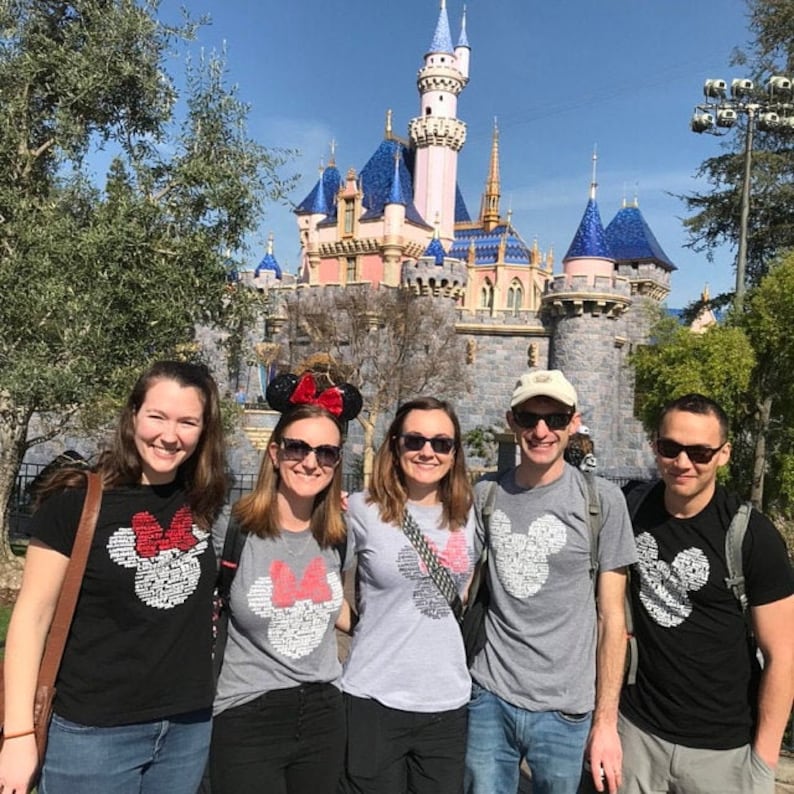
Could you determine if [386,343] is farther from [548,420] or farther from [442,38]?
[548,420]

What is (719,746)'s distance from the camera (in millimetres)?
2199

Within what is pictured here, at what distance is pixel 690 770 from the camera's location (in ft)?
7.21

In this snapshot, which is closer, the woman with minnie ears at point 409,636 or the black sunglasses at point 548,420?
the woman with minnie ears at point 409,636

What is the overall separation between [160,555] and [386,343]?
74.3 ft

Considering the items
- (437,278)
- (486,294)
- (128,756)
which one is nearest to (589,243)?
(437,278)

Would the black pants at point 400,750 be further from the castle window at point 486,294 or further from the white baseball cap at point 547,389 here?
the castle window at point 486,294

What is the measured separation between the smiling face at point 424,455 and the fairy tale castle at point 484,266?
16.0 metres

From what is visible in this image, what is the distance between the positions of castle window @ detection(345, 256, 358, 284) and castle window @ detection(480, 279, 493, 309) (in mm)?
6863

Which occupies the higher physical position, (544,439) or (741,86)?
(741,86)

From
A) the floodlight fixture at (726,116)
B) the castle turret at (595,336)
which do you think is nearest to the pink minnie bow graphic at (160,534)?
the floodlight fixture at (726,116)

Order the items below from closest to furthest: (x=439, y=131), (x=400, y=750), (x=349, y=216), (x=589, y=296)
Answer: (x=400, y=750) < (x=589, y=296) < (x=439, y=131) < (x=349, y=216)

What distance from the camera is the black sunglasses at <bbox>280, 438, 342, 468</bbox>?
2217mm

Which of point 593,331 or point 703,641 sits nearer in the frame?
point 703,641

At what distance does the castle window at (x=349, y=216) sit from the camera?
33.5m
